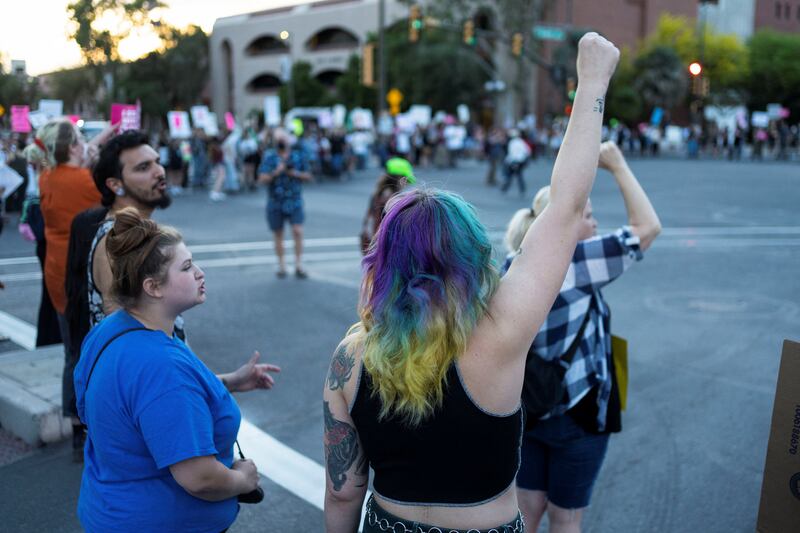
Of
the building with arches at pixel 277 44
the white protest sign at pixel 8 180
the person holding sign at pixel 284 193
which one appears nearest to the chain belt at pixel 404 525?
the white protest sign at pixel 8 180

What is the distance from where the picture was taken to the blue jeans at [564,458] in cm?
293

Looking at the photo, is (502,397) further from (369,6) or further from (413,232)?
(369,6)

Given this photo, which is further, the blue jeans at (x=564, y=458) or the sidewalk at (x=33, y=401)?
the sidewalk at (x=33, y=401)

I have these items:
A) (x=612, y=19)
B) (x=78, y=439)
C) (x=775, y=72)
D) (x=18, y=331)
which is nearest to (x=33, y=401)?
(x=78, y=439)

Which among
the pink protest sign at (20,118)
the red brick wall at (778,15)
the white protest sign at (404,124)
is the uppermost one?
the red brick wall at (778,15)

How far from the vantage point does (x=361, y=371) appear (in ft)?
6.11

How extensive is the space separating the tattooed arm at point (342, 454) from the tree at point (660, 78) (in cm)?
5088

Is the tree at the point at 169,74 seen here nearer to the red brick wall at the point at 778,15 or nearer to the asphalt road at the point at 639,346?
the red brick wall at the point at 778,15

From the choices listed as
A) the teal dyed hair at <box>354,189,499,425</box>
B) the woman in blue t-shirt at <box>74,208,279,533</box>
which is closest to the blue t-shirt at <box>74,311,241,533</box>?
the woman in blue t-shirt at <box>74,208,279,533</box>

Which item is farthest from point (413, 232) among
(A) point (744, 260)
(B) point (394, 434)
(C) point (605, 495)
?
(A) point (744, 260)

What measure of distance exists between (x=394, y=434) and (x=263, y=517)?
7.76 feet

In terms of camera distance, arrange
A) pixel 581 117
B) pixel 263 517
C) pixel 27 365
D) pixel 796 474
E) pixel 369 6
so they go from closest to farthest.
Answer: pixel 581 117 < pixel 796 474 < pixel 263 517 < pixel 27 365 < pixel 369 6

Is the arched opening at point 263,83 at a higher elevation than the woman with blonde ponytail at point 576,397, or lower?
higher

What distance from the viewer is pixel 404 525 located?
188cm
